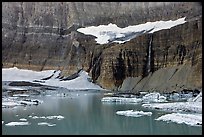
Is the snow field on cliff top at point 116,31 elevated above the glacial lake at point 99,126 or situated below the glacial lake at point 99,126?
above

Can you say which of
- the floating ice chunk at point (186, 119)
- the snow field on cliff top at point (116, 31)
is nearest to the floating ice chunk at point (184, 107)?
the floating ice chunk at point (186, 119)

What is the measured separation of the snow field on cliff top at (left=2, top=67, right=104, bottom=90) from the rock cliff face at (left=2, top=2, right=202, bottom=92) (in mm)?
954

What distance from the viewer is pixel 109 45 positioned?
49562 millimetres

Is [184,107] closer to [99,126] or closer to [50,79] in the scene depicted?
[99,126]

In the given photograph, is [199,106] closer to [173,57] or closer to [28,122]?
[28,122]

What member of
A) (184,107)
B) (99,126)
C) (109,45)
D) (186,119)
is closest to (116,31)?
(109,45)

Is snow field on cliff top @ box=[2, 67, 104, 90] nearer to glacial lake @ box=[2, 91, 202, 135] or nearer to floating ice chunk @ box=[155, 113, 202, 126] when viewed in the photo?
glacial lake @ box=[2, 91, 202, 135]

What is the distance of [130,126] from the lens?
13.6m

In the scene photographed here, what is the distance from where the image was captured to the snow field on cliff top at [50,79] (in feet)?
156

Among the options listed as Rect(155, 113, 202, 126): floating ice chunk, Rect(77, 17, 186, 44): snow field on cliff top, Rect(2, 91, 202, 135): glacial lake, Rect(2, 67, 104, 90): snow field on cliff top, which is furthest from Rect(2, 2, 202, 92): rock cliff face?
Rect(155, 113, 202, 126): floating ice chunk

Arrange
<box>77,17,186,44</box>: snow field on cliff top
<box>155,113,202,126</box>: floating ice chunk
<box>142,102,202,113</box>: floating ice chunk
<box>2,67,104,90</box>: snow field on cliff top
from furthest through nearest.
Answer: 1. <box>77,17,186,44</box>: snow field on cliff top
2. <box>2,67,104,90</box>: snow field on cliff top
3. <box>142,102,202,113</box>: floating ice chunk
4. <box>155,113,202,126</box>: floating ice chunk

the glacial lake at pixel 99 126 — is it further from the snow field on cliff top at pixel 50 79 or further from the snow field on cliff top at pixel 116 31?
the snow field on cliff top at pixel 116 31

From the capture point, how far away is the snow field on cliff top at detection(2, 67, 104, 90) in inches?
1866

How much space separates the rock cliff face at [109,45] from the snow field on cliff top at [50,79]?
0.95 meters
